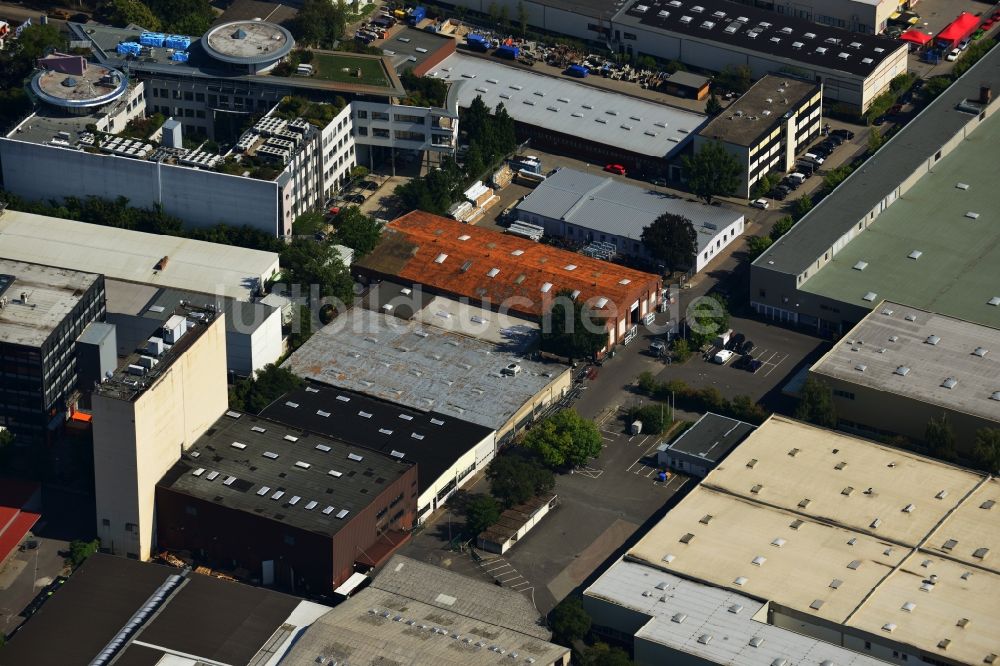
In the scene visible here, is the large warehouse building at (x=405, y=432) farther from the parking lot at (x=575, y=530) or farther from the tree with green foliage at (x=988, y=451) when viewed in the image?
the tree with green foliage at (x=988, y=451)

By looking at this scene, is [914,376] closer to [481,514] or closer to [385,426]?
[481,514]

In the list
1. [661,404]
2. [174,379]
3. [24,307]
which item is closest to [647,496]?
[661,404]

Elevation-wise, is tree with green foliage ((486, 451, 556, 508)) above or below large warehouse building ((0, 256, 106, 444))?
below

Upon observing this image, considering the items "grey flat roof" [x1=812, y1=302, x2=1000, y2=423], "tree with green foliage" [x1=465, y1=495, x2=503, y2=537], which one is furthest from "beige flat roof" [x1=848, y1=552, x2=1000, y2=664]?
"tree with green foliage" [x1=465, y1=495, x2=503, y2=537]

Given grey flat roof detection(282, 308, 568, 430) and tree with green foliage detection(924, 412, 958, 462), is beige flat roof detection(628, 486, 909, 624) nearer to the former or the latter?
tree with green foliage detection(924, 412, 958, 462)

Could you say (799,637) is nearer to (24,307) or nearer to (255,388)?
(255,388)
